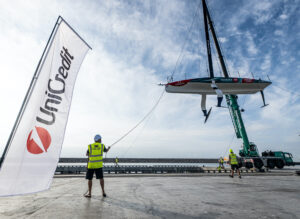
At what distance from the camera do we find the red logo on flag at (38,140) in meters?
2.77

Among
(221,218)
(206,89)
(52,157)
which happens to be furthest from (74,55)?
(206,89)

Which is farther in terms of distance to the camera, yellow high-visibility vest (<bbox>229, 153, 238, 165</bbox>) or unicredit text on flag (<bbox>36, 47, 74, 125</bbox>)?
yellow high-visibility vest (<bbox>229, 153, 238, 165</bbox>)

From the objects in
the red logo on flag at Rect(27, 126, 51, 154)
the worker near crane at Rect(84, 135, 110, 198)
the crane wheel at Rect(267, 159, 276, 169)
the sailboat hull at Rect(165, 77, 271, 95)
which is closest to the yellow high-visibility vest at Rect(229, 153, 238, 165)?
the sailboat hull at Rect(165, 77, 271, 95)

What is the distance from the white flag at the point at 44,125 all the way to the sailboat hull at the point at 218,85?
44.4 ft

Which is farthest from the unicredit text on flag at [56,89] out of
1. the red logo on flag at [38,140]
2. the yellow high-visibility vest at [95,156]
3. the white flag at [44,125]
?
the yellow high-visibility vest at [95,156]

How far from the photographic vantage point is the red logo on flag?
277cm

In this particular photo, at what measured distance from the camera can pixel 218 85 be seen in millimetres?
16609

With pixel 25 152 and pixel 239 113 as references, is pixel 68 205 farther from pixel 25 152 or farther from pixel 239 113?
pixel 239 113

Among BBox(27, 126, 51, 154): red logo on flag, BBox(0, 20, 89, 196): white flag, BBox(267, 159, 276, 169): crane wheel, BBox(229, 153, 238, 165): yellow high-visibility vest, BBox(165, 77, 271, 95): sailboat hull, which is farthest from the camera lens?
BBox(267, 159, 276, 169): crane wheel

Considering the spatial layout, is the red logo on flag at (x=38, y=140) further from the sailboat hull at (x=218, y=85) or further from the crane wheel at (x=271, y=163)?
the crane wheel at (x=271, y=163)

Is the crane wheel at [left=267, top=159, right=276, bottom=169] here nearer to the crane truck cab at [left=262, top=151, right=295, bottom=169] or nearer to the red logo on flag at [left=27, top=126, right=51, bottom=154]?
the crane truck cab at [left=262, top=151, right=295, bottom=169]

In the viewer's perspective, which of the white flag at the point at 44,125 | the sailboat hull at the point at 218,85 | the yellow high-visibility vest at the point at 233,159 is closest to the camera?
the white flag at the point at 44,125

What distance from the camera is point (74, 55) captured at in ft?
12.7

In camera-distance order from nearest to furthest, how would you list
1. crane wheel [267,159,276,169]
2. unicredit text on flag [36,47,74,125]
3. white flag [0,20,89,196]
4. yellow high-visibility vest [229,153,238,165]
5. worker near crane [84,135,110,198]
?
white flag [0,20,89,196], unicredit text on flag [36,47,74,125], worker near crane [84,135,110,198], yellow high-visibility vest [229,153,238,165], crane wheel [267,159,276,169]
